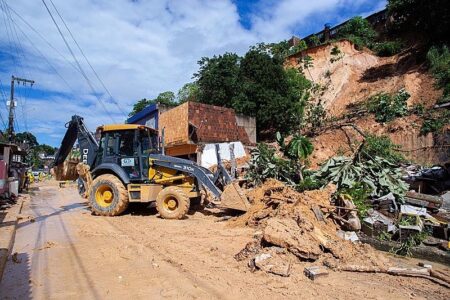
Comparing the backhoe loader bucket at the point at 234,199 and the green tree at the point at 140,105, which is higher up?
the green tree at the point at 140,105

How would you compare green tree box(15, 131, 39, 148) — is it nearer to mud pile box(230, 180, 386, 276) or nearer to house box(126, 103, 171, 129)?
house box(126, 103, 171, 129)

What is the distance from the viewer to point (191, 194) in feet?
34.4

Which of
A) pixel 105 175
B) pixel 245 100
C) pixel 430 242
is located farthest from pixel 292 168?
pixel 245 100

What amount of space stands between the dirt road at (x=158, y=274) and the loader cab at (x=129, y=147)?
280cm

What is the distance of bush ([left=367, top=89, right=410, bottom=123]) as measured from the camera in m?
21.1

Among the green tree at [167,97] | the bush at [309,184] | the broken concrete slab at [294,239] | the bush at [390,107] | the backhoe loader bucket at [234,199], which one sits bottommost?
the broken concrete slab at [294,239]

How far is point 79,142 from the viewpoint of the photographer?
12.2 meters

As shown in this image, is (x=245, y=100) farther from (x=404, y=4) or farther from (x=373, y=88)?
(x=404, y=4)

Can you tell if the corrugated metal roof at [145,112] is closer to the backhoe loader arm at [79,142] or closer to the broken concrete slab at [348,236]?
the backhoe loader arm at [79,142]

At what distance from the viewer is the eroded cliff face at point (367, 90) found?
1836cm

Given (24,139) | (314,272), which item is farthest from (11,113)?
(24,139)

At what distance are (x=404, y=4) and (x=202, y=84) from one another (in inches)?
694

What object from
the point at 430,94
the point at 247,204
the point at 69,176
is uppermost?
the point at 430,94

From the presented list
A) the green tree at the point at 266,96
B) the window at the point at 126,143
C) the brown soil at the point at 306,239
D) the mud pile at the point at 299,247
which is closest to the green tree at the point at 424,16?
the green tree at the point at 266,96
